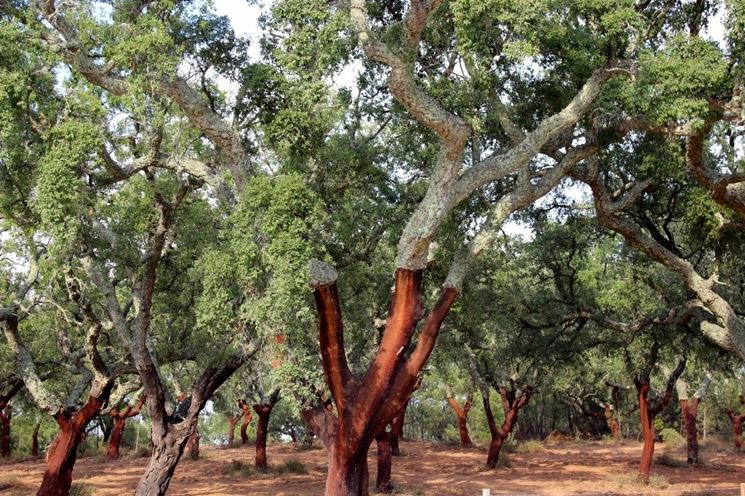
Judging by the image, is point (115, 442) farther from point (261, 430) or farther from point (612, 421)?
point (612, 421)

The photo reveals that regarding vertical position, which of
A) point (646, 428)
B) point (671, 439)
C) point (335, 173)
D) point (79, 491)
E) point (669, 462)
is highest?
point (335, 173)

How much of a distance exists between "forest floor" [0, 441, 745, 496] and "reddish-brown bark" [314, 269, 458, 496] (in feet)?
22.0

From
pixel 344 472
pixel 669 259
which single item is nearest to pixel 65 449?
pixel 344 472

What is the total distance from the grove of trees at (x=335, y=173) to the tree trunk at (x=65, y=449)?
0.21ft

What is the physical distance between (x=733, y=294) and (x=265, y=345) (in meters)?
12.7

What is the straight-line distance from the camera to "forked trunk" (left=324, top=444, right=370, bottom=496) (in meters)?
11.1

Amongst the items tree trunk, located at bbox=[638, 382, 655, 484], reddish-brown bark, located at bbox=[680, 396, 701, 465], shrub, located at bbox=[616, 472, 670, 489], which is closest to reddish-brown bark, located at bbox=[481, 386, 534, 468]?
shrub, located at bbox=[616, 472, 670, 489]

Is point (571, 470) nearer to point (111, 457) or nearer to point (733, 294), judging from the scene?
point (733, 294)

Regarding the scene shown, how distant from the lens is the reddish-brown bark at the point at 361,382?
36.1 ft

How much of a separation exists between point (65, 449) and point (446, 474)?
38.4 feet

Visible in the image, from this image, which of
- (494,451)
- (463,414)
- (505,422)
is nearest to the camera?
(505,422)

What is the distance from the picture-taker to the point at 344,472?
11156mm

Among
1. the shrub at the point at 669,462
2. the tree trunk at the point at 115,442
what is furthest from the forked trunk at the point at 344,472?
the tree trunk at the point at 115,442

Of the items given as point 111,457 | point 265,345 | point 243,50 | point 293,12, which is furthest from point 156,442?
point 111,457
